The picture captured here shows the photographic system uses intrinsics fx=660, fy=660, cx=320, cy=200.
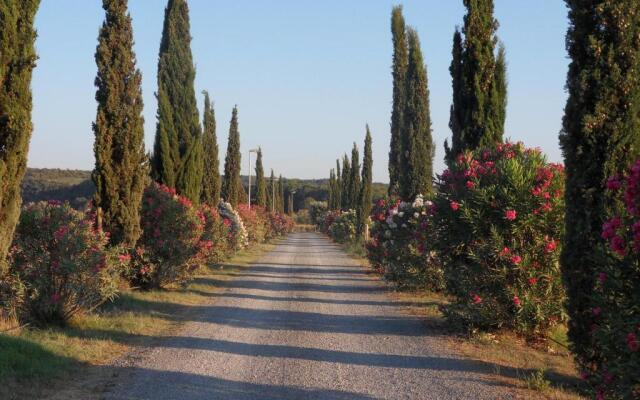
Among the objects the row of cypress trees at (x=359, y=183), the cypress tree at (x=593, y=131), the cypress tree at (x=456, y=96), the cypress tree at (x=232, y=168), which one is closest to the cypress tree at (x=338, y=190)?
the row of cypress trees at (x=359, y=183)

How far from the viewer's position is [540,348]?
982 cm

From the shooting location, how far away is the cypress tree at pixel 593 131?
7.08 meters

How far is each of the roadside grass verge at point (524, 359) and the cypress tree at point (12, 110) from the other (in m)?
6.55

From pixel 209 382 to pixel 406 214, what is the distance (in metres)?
11.1

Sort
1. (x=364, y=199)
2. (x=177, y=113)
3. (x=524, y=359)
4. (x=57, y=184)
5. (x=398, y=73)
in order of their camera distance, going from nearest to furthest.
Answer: (x=524, y=359) < (x=177, y=113) < (x=398, y=73) < (x=364, y=199) < (x=57, y=184)

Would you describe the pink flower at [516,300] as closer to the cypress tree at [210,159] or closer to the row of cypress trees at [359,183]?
the cypress tree at [210,159]

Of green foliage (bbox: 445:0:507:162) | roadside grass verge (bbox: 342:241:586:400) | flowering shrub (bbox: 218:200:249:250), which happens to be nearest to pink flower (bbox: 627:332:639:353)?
roadside grass verge (bbox: 342:241:586:400)

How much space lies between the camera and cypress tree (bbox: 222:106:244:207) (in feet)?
122

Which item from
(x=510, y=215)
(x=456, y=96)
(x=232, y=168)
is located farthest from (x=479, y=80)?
(x=232, y=168)

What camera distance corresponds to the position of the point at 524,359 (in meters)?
8.88

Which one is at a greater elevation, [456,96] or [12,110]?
[456,96]

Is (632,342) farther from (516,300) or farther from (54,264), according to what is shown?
(54,264)

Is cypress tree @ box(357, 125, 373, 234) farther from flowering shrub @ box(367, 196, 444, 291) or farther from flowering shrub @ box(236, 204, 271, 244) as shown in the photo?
flowering shrub @ box(367, 196, 444, 291)

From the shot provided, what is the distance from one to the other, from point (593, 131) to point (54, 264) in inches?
303
